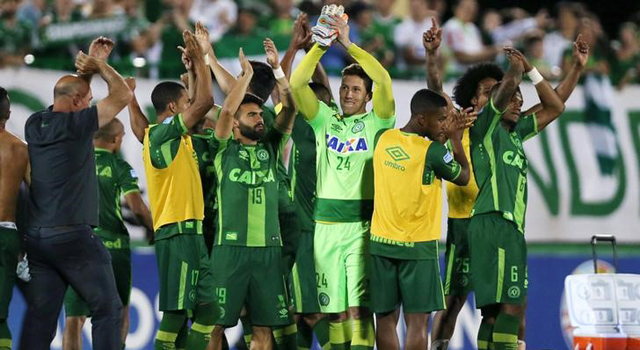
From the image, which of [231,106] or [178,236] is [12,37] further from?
[231,106]

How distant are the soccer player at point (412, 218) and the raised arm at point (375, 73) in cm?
36

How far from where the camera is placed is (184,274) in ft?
33.1

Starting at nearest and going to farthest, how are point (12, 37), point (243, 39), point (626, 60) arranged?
point (12, 37) → point (243, 39) → point (626, 60)

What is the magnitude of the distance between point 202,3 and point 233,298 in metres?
7.93

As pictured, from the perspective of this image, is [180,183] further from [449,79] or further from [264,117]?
[449,79]

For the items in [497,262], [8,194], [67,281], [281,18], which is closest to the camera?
[67,281]

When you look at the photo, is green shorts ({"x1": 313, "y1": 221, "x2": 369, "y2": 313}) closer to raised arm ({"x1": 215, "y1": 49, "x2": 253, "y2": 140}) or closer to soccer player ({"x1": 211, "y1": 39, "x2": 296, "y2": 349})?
soccer player ({"x1": 211, "y1": 39, "x2": 296, "y2": 349})

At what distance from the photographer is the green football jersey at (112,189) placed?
11430 millimetres

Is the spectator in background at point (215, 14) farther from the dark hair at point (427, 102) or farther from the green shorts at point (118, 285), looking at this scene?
the dark hair at point (427, 102)

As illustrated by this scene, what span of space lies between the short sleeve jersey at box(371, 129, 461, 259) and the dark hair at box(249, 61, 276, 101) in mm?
1658

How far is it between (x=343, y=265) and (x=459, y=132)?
1.44 meters

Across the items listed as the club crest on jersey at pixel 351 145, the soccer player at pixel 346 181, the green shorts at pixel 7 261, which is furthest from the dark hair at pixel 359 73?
the green shorts at pixel 7 261

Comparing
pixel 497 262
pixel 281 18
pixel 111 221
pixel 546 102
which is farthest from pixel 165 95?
pixel 281 18

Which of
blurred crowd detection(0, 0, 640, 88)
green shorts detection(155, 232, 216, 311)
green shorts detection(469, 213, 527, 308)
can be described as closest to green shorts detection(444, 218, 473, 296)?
green shorts detection(469, 213, 527, 308)
